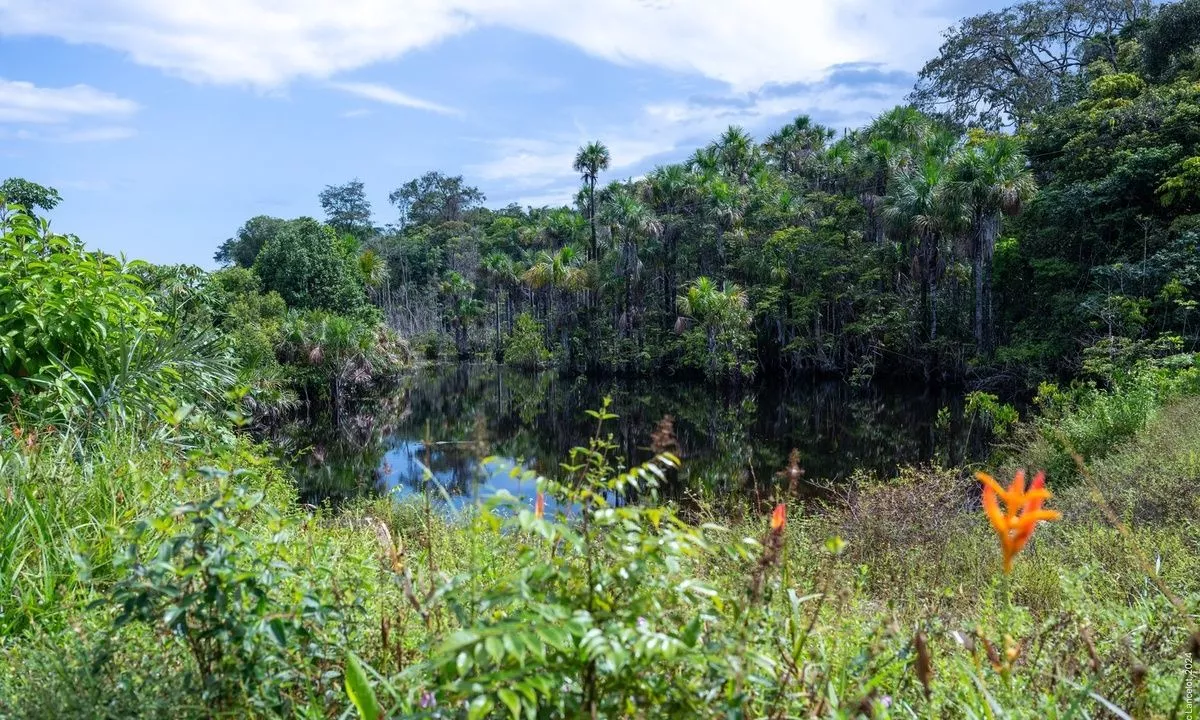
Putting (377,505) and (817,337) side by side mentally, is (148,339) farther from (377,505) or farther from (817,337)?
(817,337)

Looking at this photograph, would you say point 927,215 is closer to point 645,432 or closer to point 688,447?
point 645,432

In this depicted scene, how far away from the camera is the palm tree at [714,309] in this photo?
28422mm

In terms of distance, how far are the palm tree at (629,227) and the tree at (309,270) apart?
1285cm

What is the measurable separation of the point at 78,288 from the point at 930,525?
6802 mm

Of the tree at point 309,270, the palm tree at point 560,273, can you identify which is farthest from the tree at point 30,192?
the palm tree at point 560,273

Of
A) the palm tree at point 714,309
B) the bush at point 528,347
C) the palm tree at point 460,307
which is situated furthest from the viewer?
the palm tree at point 460,307

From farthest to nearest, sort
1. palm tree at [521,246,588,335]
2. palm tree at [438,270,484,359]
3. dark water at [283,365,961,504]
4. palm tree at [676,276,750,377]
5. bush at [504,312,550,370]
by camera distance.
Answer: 1. palm tree at [438,270,484,359]
2. bush at [504,312,550,370]
3. palm tree at [521,246,588,335]
4. palm tree at [676,276,750,377]
5. dark water at [283,365,961,504]

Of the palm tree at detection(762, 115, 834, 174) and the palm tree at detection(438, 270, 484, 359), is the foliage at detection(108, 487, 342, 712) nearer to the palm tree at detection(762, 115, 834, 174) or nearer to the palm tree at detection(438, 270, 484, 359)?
the palm tree at detection(762, 115, 834, 174)

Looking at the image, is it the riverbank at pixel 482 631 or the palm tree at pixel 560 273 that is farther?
the palm tree at pixel 560 273

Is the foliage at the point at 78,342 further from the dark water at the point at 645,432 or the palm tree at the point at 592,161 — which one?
the palm tree at the point at 592,161

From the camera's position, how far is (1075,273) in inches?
769

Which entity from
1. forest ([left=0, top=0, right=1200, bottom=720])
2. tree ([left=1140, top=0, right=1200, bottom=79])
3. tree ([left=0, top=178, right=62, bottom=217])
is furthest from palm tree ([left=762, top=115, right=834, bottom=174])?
tree ([left=0, top=178, right=62, bottom=217])

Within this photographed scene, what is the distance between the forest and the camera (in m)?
1.48

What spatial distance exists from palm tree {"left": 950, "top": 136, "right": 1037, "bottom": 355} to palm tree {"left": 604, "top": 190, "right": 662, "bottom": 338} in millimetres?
13530
